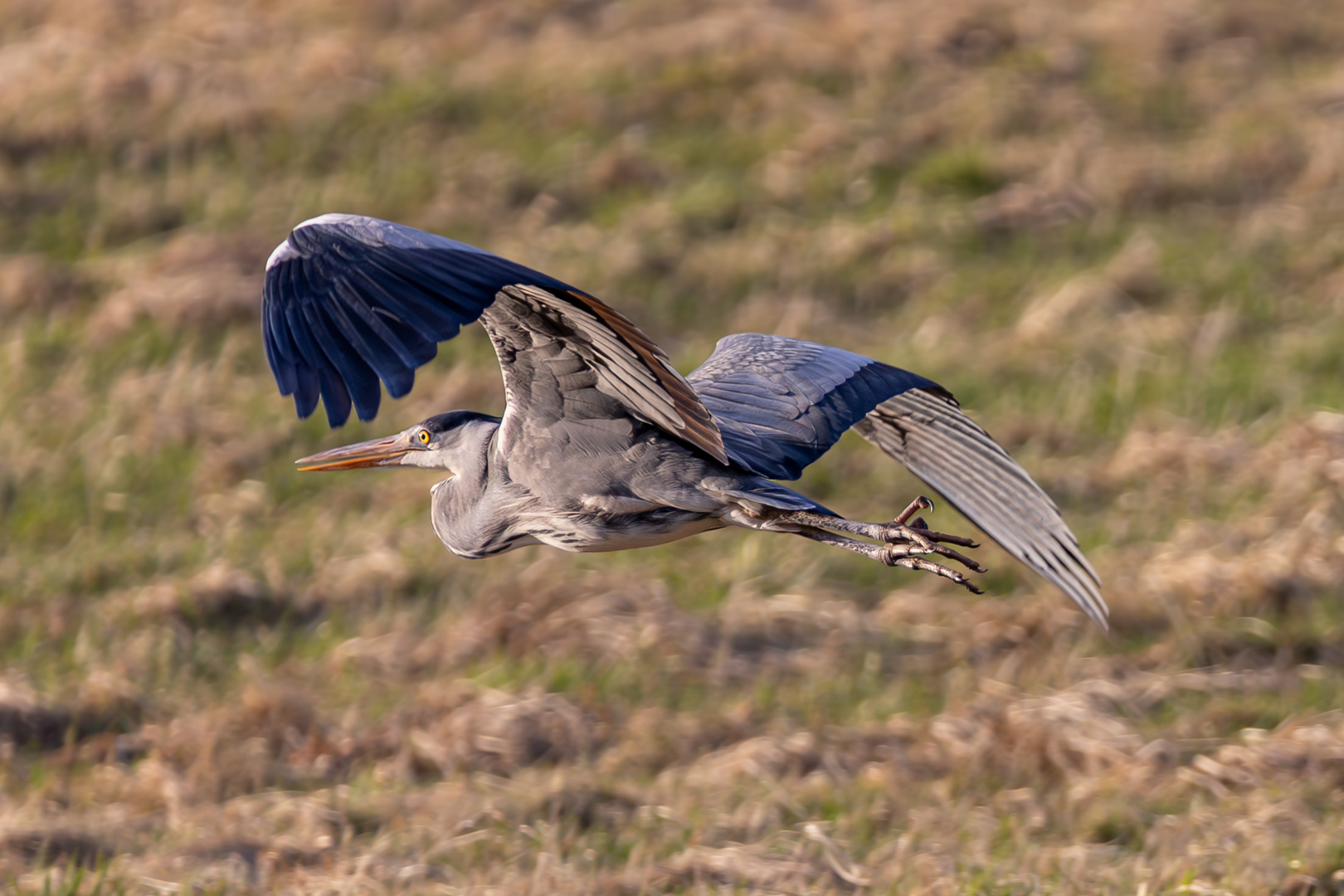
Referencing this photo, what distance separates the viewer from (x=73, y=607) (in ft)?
25.1

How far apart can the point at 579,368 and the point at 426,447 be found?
2.19 ft

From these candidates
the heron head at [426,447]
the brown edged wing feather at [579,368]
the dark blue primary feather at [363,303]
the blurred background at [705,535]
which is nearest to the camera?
the dark blue primary feather at [363,303]

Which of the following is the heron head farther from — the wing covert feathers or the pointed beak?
the wing covert feathers

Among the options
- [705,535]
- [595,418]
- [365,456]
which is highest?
[595,418]

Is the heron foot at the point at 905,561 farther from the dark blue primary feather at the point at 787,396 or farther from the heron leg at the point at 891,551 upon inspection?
the dark blue primary feather at the point at 787,396

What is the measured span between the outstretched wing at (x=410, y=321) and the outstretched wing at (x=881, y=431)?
0.32 meters

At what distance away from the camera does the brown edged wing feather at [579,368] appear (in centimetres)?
342

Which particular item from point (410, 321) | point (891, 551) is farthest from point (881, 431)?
point (410, 321)

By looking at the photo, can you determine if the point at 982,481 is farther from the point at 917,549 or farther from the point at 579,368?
the point at 579,368

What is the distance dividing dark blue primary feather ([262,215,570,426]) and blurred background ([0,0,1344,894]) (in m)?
2.40

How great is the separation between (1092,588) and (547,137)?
7.43 metres

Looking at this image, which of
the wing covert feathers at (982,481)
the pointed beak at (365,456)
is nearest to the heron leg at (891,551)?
the wing covert feathers at (982,481)

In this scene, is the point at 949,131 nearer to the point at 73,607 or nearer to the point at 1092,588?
the point at 73,607

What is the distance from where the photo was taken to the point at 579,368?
3.62 metres
